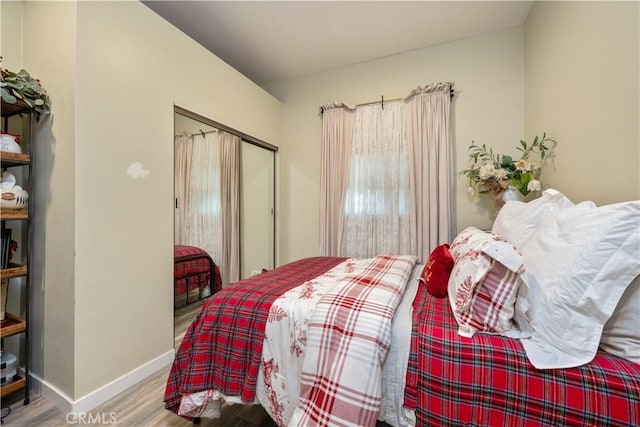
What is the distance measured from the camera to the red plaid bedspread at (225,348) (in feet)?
3.91

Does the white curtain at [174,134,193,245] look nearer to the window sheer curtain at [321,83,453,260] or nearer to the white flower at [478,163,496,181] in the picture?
the window sheer curtain at [321,83,453,260]

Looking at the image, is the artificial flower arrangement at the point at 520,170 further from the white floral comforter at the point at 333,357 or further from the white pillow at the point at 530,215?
the white floral comforter at the point at 333,357

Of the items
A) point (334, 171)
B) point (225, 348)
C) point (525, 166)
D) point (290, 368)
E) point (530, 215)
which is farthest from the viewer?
point (334, 171)

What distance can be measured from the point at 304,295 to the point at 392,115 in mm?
2280

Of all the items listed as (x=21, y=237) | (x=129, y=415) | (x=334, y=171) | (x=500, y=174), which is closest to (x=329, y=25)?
(x=334, y=171)

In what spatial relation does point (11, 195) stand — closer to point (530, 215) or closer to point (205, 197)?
point (205, 197)

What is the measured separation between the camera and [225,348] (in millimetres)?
1228

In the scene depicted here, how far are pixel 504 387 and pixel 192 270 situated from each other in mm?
2201

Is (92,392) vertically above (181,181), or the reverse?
(181,181)

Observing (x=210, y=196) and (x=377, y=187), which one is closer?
(x=210, y=196)

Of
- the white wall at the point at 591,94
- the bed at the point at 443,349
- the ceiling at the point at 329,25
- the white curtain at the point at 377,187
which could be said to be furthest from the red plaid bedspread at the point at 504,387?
the ceiling at the point at 329,25

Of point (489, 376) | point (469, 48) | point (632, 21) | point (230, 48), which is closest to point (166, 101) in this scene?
point (230, 48)

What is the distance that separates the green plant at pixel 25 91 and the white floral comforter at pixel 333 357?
179 centimetres

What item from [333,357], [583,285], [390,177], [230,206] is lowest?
[333,357]
